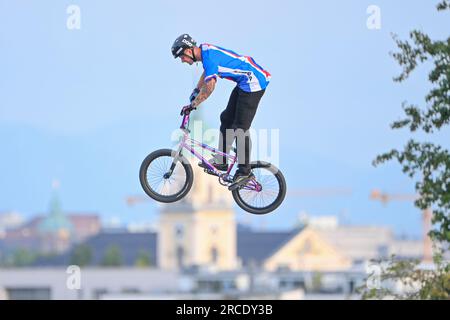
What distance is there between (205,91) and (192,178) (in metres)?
2.01

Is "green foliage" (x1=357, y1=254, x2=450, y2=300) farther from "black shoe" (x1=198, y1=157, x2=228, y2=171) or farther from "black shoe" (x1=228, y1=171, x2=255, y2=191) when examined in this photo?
"black shoe" (x1=198, y1=157, x2=228, y2=171)

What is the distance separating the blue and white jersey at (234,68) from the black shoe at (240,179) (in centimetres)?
211

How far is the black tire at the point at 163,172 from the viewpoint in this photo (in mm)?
30984

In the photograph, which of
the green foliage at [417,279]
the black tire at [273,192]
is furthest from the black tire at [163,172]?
the green foliage at [417,279]

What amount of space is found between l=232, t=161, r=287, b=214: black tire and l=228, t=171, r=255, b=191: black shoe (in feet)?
0.80

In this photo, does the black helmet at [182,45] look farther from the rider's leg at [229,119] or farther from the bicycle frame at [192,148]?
the bicycle frame at [192,148]

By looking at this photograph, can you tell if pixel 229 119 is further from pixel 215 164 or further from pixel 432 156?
pixel 432 156

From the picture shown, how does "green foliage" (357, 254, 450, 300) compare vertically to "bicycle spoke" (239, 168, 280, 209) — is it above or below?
below

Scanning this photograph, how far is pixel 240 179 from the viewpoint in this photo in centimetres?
3122

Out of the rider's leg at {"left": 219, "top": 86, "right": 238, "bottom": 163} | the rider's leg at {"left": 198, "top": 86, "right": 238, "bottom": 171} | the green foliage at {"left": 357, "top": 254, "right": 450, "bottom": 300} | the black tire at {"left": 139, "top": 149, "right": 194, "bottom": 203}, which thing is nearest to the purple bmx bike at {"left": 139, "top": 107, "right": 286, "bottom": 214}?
the black tire at {"left": 139, "top": 149, "right": 194, "bottom": 203}

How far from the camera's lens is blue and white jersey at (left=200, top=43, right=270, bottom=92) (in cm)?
2930
